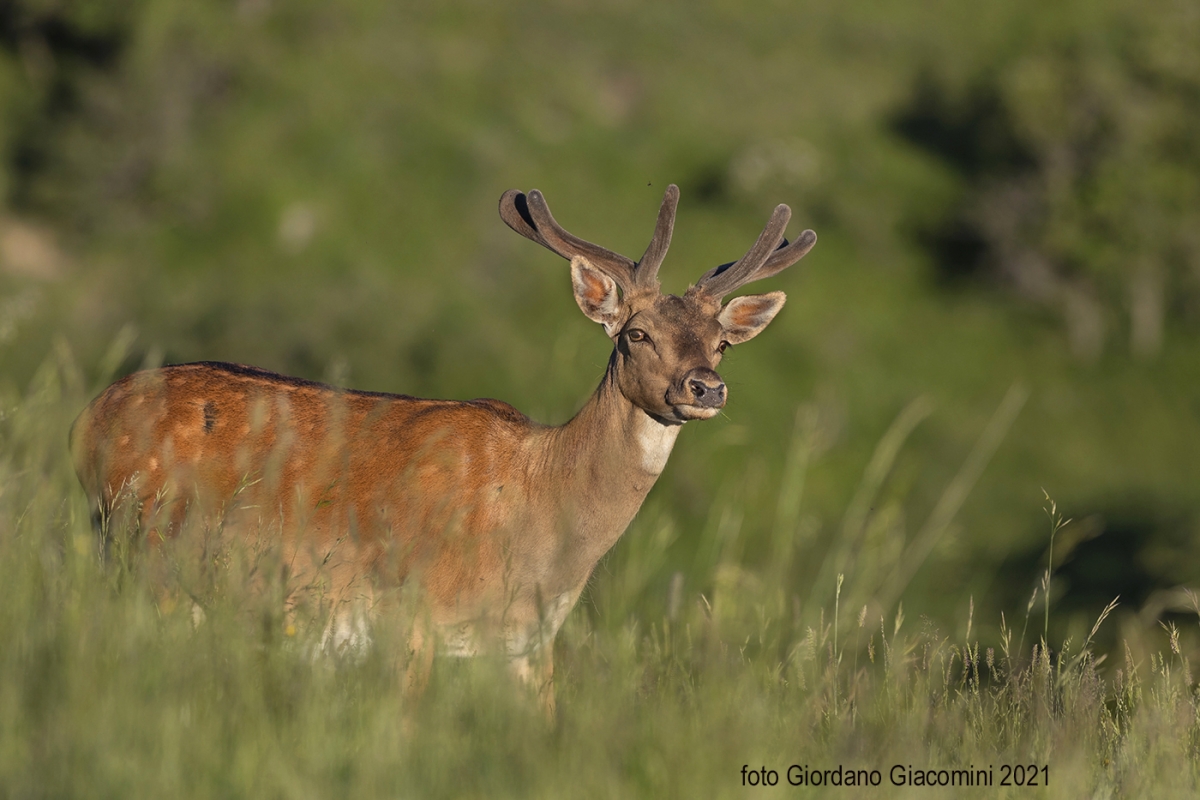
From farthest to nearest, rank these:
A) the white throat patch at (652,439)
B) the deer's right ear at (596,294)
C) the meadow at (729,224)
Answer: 1. the meadow at (729,224)
2. the deer's right ear at (596,294)
3. the white throat patch at (652,439)

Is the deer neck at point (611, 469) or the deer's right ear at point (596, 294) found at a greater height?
the deer's right ear at point (596, 294)

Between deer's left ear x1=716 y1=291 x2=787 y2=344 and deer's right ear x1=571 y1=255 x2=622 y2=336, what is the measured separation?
21.2 inches

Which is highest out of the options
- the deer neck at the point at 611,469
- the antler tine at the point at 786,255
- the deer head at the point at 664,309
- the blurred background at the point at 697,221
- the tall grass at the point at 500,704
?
the blurred background at the point at 697,221

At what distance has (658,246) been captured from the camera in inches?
259

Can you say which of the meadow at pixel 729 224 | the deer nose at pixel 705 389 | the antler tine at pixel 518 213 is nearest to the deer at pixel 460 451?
the deer nose at pixel 705 389

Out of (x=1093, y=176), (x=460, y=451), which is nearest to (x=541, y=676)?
(x=460, y=451)

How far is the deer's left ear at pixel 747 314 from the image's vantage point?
21.9 feet

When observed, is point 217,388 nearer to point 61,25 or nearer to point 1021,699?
point 1021,699

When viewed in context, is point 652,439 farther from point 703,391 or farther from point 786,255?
point 786,255

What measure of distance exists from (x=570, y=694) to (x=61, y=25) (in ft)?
121

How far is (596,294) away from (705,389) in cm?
104

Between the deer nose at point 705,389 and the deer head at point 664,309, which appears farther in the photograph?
the deer head at point 664,309

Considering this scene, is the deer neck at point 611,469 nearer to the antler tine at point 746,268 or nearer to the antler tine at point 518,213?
the antler tine at point 746,268

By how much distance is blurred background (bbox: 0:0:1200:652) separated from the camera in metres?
26.1
